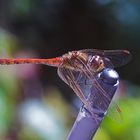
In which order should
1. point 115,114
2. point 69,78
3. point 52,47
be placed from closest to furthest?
point 115,114, point 69,78, point 52,47

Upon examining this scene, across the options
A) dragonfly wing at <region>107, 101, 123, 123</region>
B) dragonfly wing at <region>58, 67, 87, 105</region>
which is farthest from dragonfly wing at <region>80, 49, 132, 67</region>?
dragonfly wing at <region>107, 101, 123, 123</region>

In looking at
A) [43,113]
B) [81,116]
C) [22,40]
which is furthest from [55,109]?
[81,116]

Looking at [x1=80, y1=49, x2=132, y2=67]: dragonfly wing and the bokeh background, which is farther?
the bokeh background

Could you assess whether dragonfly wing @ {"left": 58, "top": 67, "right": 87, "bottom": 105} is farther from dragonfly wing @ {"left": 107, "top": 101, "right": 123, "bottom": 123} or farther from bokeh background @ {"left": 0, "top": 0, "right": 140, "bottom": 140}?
bokeh background @ {"left": 0, "top": 0, "right": 140, "bottom": 140}

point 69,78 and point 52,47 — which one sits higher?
point 69,78

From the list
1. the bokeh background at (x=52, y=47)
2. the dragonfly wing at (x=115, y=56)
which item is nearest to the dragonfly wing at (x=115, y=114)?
the dragonfly wing at (x=115, y=56)

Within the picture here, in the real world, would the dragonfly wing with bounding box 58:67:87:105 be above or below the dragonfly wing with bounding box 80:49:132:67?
below

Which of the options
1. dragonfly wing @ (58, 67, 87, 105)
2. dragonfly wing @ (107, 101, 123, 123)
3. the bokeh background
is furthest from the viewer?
the bokeh background

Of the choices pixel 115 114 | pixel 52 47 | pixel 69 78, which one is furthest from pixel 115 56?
pixel 52 47

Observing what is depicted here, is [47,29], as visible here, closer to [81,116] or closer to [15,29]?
[15,29]

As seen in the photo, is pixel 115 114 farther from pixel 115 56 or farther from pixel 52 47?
pixel 52 47
